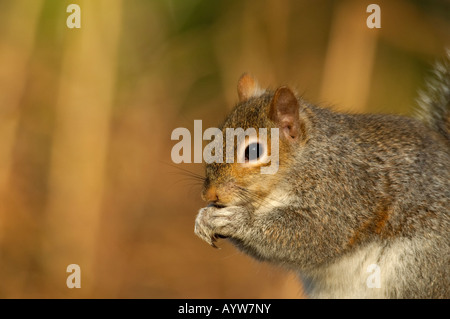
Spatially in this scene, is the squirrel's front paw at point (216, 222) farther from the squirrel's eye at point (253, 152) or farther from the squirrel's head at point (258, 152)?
the squirrel's eye at point (253, 152)

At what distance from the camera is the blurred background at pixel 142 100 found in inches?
147

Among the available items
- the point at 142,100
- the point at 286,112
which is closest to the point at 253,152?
the point at 286,112

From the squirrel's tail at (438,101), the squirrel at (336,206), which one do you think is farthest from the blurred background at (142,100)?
the squirrel at (336,206)

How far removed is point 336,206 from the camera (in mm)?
2055

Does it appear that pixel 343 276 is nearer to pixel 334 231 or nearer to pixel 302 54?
pixel 334 231

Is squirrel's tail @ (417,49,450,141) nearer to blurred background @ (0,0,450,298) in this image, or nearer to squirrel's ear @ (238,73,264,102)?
squirrel's ear @ (238,73,264,102)

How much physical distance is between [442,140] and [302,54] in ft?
8.62

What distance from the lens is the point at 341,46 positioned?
3891mm

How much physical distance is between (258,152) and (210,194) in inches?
7.7

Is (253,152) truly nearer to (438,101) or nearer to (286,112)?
(286,112)

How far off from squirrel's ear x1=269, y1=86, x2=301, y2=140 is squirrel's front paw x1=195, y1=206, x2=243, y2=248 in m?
0.30

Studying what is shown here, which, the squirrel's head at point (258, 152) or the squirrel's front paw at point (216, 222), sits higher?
the squirrel's head at point (258, 152)

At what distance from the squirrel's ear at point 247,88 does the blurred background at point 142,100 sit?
1.06m

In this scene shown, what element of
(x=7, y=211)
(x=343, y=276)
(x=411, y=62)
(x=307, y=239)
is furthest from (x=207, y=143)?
(x=411, y=62)
